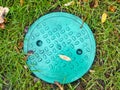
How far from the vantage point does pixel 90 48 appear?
264cm

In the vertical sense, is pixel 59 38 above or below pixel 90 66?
above

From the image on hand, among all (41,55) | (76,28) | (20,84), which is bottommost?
(20,84)

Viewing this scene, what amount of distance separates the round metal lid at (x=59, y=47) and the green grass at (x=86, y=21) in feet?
0.16

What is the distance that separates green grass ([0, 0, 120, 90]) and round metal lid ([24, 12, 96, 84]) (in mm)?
48

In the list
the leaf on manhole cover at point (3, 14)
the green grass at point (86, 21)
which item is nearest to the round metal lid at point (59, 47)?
the green grass at point (86, 21)

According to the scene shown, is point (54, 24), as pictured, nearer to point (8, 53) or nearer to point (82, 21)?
point (82, 21)

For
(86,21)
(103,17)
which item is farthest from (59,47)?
(103,17)

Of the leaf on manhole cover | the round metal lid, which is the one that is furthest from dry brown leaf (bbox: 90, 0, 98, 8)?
the leaf on manhole cover

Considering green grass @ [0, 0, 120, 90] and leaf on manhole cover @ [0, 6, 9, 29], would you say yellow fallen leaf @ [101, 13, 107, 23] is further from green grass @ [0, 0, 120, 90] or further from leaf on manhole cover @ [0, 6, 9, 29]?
leaf on manhole cover @ [0, 6, 9, 29]

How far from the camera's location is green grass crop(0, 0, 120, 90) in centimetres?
263

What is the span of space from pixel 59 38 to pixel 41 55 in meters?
0.17

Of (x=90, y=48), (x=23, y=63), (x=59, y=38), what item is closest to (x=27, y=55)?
(x=23, y=63)

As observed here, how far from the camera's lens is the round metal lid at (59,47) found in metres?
2.63

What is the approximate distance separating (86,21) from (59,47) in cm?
27
